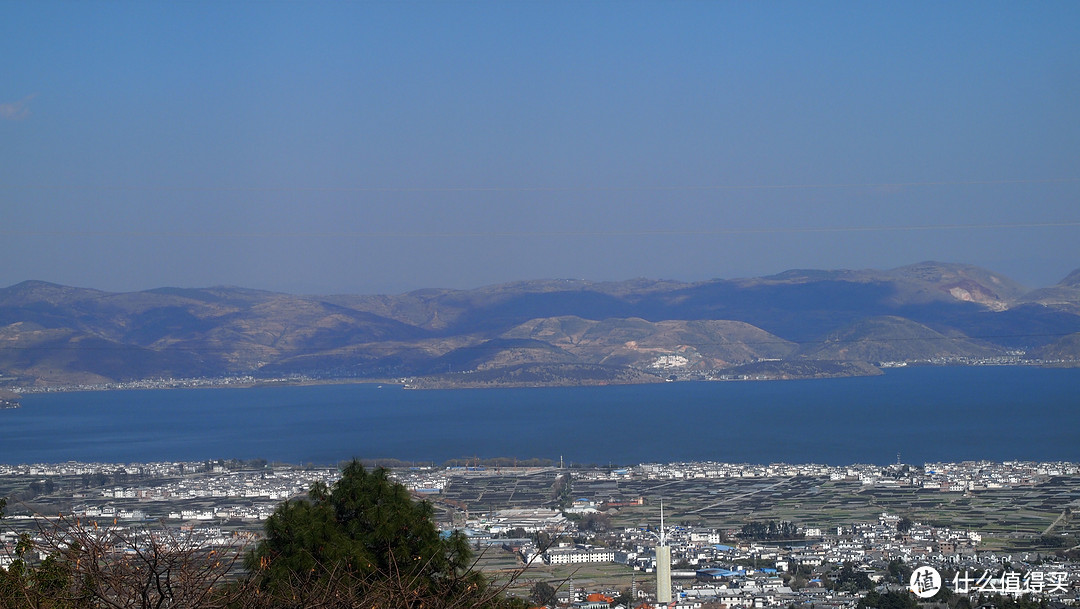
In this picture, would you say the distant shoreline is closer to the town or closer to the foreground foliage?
the town

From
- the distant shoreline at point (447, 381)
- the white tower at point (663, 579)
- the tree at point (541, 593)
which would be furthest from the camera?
the distant shoreline at point (447, 381)

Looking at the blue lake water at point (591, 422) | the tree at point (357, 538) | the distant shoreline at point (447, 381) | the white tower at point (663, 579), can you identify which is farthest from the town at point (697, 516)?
the distant shoreline at point (447, 381)

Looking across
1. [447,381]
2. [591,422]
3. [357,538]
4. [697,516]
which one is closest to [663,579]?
[357,538]

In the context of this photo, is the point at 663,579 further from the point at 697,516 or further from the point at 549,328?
the point at 549,328

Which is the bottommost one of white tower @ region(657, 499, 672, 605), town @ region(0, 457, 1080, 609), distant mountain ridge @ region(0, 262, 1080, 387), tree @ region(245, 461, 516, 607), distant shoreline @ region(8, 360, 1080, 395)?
town @ region(0, 457, 1080, 609)

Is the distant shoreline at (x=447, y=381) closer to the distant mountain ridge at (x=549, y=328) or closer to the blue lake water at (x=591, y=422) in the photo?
the distant mountain ridge at (x=549, y=328)

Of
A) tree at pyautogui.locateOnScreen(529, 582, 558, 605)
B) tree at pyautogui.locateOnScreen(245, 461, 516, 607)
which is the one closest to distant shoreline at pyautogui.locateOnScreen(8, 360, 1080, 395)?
tree at pyautogui.locateOnScreen(529, 582, 558, 605)
